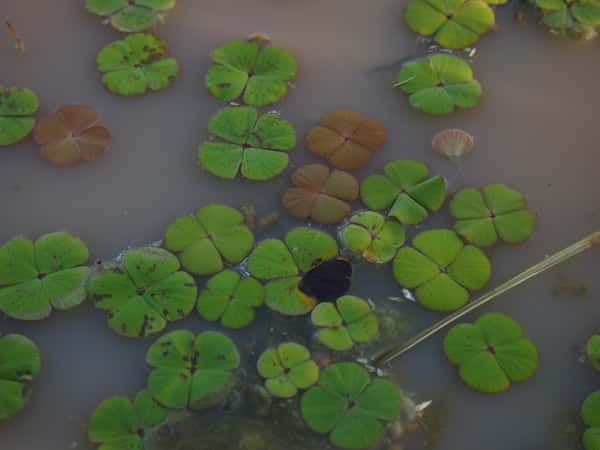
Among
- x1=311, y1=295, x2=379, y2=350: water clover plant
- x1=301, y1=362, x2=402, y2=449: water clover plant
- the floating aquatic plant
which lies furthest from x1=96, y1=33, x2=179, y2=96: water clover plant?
x1=301, y1=362, x2=402, y2=449: water clover plant

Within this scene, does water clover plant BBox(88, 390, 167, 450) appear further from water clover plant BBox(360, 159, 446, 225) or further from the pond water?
water clover plant BBox(360, 159, 446, 225)

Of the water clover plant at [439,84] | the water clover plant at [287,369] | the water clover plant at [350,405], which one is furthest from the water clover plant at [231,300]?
the water clover plant at [439,84]

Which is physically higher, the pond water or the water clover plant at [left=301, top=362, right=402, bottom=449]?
the pond water

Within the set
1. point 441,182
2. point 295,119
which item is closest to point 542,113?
point 441,182

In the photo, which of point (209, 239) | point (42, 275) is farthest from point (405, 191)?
point (42, 275)

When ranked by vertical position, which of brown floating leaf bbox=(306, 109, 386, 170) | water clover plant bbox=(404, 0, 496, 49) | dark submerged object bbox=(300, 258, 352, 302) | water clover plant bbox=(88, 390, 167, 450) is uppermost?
water clover plant bbox=(404, 0, 496, 49)

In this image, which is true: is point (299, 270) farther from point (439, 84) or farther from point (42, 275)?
point (439, 84)
